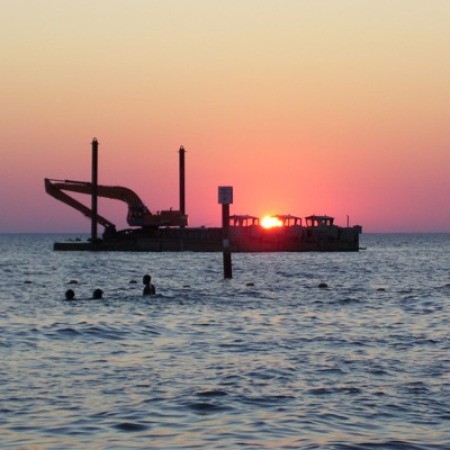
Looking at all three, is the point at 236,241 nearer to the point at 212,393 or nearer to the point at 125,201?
the point at 125,201

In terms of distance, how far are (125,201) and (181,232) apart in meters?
6.91

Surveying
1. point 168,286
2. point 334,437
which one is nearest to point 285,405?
point 334,437

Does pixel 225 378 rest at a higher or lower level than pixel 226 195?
lower

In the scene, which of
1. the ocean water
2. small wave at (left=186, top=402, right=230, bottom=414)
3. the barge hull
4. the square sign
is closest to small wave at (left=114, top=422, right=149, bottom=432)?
the ocean water

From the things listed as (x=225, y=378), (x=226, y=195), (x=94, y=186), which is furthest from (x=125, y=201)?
(x=225, y=378)

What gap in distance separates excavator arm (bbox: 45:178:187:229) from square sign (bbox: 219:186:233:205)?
200ft

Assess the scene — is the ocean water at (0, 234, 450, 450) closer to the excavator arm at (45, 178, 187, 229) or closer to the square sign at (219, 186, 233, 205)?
the square sign at (219, 186, 233, 205)

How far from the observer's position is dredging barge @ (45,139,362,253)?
4242 inches

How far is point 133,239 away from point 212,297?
7617cm

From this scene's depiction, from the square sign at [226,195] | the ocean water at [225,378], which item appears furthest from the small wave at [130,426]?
the square sign at [226,195]

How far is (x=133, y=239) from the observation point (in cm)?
11000

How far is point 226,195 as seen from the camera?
46938 mm

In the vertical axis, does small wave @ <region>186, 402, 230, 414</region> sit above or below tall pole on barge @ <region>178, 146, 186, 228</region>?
below

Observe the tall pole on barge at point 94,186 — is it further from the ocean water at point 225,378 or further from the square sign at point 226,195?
the ocean water at point 225,378
